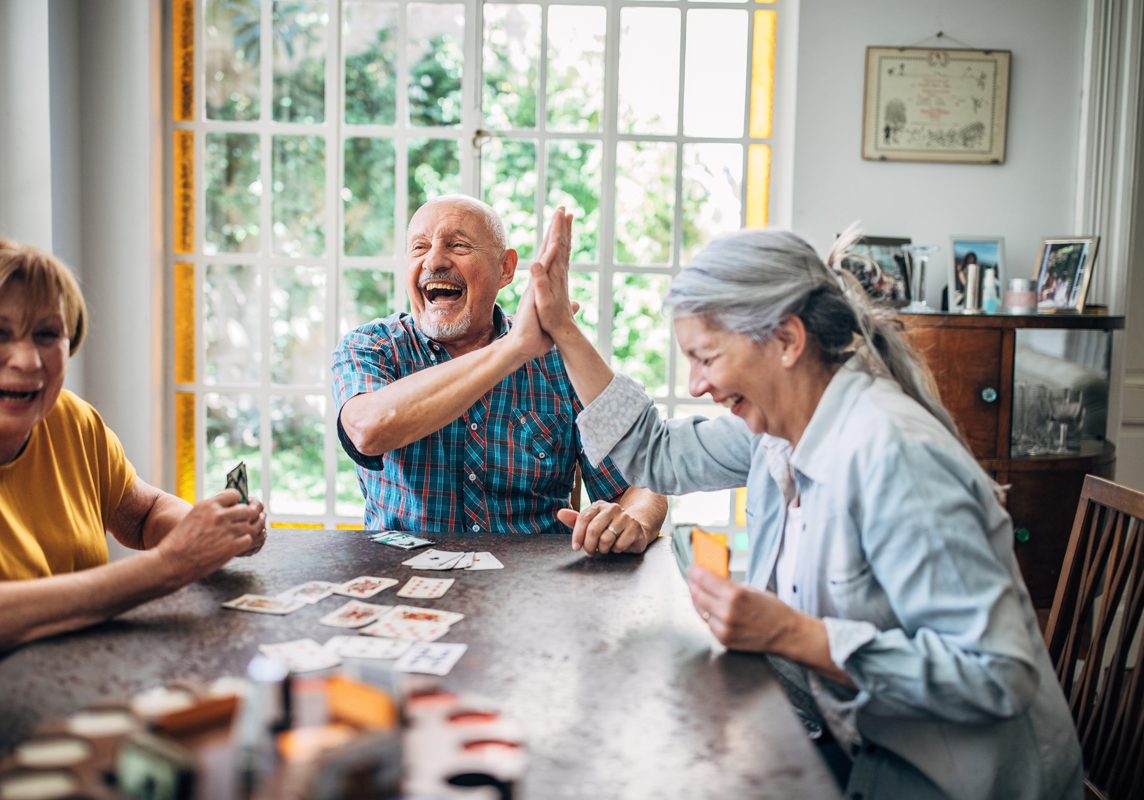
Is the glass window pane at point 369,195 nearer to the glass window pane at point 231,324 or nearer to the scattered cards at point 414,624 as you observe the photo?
the glass window pane at point 231,324

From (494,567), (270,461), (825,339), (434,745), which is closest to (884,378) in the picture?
(825,339)

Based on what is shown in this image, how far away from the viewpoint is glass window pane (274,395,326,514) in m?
3.88

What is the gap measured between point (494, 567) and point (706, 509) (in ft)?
7.52

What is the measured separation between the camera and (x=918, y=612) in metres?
1.29

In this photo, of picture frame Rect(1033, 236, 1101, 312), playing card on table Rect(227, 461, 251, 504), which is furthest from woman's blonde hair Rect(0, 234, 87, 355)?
picture frame Rect(1033, 236, 1101, 312)

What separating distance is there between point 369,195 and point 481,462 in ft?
6.21

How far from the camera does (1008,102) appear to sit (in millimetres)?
3633

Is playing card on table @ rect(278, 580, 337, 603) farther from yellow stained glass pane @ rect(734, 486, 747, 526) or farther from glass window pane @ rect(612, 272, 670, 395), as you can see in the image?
yellow stained glass pane @ rect(734, 486, 747, 526)

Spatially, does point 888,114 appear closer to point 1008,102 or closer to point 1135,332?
point 1008,102

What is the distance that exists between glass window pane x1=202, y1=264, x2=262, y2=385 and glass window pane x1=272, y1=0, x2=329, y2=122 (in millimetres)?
684

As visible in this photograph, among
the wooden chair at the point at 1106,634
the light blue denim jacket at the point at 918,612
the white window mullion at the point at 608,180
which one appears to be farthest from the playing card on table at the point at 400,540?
the white window mullion at the point at 608,180

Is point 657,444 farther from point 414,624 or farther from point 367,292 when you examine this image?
point 367,292

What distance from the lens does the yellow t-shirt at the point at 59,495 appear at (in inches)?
60.6

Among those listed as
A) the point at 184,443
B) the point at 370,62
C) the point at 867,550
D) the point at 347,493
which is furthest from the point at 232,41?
the point at 867,550
